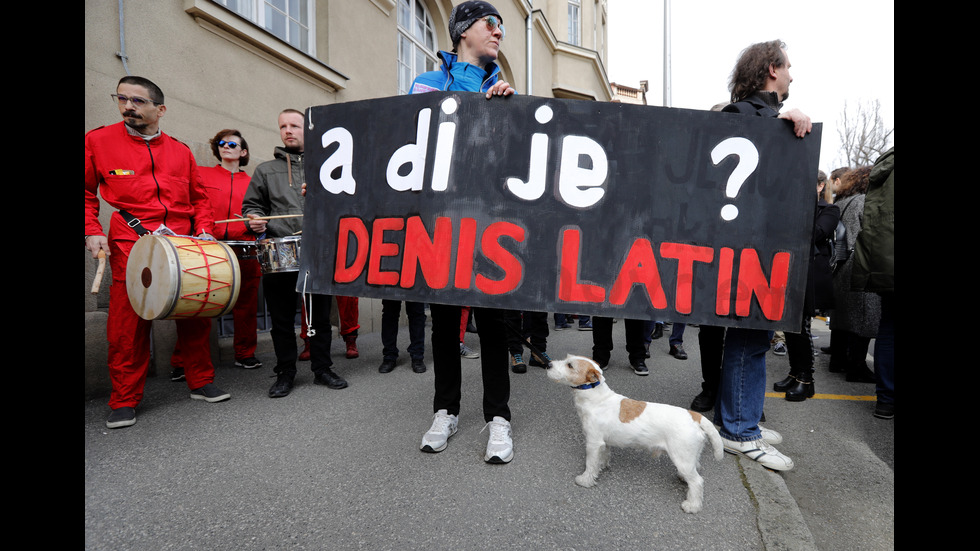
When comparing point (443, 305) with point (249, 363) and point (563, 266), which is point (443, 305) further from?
point (249, 363)

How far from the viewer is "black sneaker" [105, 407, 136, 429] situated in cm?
268

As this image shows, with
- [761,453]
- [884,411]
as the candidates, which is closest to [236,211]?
[761,453]

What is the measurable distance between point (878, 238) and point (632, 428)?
2426mm

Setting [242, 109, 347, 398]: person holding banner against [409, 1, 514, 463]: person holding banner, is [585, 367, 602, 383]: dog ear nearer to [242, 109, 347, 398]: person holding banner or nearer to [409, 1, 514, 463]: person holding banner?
[409, 1, 514, 463]: person holding banner

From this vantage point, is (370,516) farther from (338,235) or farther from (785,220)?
(785,220)

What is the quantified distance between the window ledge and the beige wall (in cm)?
1

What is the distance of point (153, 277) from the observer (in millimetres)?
2570

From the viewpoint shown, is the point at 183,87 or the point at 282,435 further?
the point at 183,87

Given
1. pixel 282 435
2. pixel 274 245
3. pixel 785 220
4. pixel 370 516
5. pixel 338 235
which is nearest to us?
pixel 370 516

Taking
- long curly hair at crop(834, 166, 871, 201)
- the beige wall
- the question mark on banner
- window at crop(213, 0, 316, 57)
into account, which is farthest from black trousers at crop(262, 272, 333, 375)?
long curly hair at crop(834, 166, 871, 201)

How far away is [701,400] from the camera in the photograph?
10.3 feet

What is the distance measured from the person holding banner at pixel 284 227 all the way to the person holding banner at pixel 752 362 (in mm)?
2780
